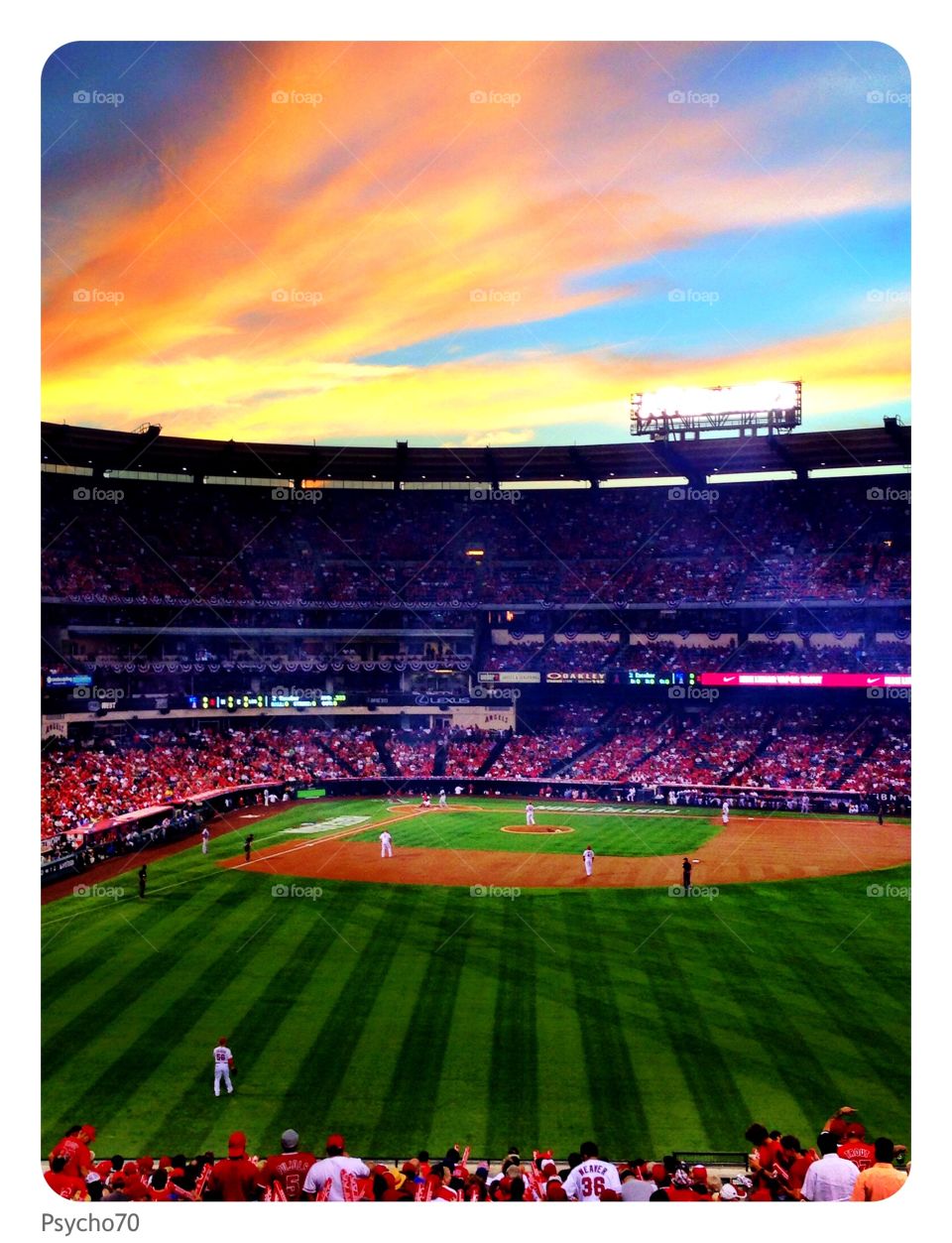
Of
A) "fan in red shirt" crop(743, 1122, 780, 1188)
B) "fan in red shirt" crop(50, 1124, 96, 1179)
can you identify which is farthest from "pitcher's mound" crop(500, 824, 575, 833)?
"fan in red shirt" crop(50, 1124, 96, 1179)

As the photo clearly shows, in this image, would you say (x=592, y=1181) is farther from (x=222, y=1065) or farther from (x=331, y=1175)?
(x=222, y=1065)

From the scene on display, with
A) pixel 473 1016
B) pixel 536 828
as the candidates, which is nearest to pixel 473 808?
pixel 536 828

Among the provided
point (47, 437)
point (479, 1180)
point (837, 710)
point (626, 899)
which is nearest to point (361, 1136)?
point (479, 1180)

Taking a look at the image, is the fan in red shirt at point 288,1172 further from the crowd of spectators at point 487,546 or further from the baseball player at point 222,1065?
the crowd of spectators at point 487,546

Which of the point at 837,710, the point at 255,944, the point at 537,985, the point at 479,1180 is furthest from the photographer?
the point at 837,710

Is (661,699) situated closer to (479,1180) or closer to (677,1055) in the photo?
(677,1055)
